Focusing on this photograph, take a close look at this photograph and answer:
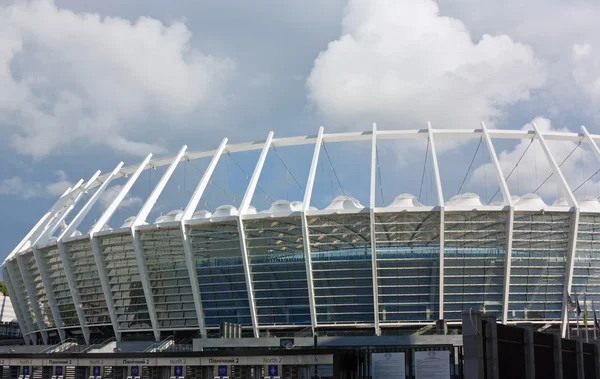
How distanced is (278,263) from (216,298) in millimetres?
6068

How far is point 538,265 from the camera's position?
54312 mm

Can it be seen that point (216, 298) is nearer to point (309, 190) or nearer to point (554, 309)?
point (309, 190)

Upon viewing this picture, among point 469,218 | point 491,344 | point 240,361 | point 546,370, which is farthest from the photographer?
point 469,218

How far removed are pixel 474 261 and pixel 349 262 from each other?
936 cm

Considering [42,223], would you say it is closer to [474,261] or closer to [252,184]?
[252,184]

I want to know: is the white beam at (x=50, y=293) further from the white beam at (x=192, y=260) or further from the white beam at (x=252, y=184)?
the white beam at (x=252, y=184)

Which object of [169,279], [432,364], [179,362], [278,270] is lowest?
[179,362]

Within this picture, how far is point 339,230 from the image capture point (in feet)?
175

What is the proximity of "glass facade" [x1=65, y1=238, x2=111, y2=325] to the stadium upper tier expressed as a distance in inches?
37.8

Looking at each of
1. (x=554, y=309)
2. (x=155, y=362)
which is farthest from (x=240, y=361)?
(x=554, y=309)

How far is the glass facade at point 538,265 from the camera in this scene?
5256 cm

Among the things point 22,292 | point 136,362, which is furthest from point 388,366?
point 22,292

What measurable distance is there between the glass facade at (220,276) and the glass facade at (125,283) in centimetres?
577

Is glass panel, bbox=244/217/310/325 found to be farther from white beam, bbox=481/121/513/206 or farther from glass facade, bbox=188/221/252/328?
white beam, bbox=481/121/513/206
